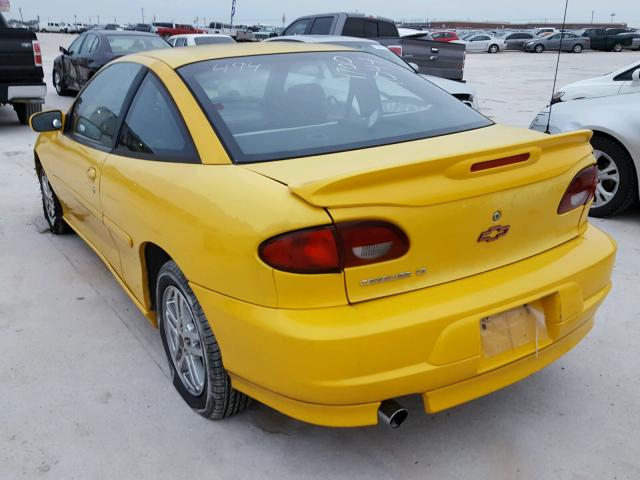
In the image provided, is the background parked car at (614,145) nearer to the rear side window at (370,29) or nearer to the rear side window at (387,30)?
the rear side window at (370,29)

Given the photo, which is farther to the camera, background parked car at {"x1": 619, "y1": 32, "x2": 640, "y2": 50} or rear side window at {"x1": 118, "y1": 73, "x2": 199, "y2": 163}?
background parked car at {"x1": 619, "y1": 32, "x2": 640, "y2": 50}

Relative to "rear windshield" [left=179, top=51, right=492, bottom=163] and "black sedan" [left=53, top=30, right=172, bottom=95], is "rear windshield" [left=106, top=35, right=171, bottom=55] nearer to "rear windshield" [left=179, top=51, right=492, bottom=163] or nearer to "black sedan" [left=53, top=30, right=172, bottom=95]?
"black sedan" [left=53, top=30, right=172, bottom=95]

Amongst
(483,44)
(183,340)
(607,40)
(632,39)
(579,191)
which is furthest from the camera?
(483,44)

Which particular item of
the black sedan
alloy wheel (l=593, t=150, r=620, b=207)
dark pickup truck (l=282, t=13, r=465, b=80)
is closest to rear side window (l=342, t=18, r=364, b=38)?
dark pickup truck (l=282, t=13, r=465, b=80)

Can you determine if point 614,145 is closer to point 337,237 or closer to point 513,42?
point 337,237

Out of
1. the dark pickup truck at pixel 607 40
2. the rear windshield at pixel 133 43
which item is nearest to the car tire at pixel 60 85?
the rear windshield at pixel 133 43

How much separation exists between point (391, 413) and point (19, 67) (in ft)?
29.3

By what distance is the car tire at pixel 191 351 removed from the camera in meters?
2.33

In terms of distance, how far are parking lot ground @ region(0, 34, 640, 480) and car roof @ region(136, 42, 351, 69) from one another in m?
1.44

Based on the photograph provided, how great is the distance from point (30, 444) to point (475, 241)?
1896mm

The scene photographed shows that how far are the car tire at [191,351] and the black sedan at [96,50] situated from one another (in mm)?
10315

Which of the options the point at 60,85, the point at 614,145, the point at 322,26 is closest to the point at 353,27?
the point at 322,26

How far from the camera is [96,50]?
1216 cm

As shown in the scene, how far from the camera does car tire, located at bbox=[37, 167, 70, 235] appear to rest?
454 cm
